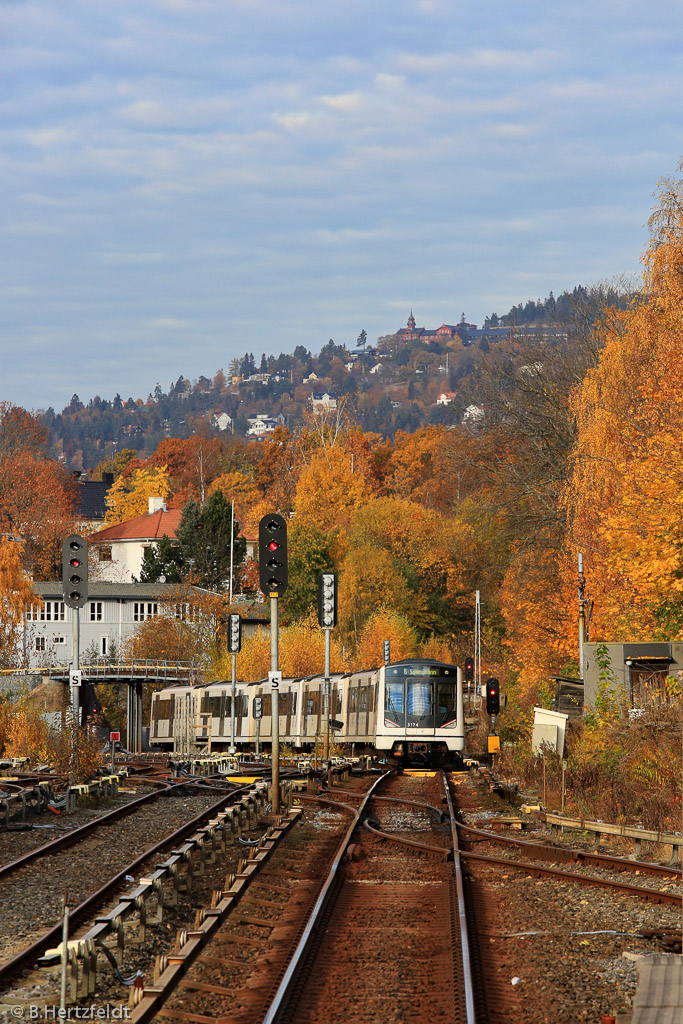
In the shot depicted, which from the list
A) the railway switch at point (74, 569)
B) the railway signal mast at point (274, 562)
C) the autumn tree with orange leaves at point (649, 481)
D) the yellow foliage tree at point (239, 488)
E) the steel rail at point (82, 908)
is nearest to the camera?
the steel rail at point (82, 908)

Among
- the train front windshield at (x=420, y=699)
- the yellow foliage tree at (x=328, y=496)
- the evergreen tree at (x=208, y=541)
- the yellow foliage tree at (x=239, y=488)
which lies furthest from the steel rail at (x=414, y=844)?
the yellow foliage tree at (x=239, y=488)

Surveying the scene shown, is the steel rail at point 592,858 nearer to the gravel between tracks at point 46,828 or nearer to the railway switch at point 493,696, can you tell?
the gravel between tracks at point 46,828

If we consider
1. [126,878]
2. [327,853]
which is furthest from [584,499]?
[126,878]

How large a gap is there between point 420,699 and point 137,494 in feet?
352

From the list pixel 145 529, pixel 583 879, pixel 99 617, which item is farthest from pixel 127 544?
→ pixel 583 879

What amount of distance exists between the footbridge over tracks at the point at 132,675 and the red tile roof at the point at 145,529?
30884 mm

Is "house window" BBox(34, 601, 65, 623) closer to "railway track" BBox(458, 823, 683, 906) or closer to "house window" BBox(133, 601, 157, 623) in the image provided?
"house window" BBox(133, 601, 157, 623)

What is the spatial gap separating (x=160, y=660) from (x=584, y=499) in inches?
1623

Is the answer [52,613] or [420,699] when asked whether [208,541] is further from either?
[420,699]

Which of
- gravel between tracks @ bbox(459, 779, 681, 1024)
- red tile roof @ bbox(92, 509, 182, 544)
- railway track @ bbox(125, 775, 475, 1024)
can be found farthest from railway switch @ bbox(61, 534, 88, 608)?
red tile roof @ bbox(92, 509, 182, 544)

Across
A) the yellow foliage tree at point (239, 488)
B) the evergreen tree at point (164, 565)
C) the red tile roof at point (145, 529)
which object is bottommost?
the evergreen tree at point (164, 565)

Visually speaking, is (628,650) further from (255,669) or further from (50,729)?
(255,669)

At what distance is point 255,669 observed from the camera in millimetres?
64812

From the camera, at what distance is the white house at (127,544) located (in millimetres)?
109938
